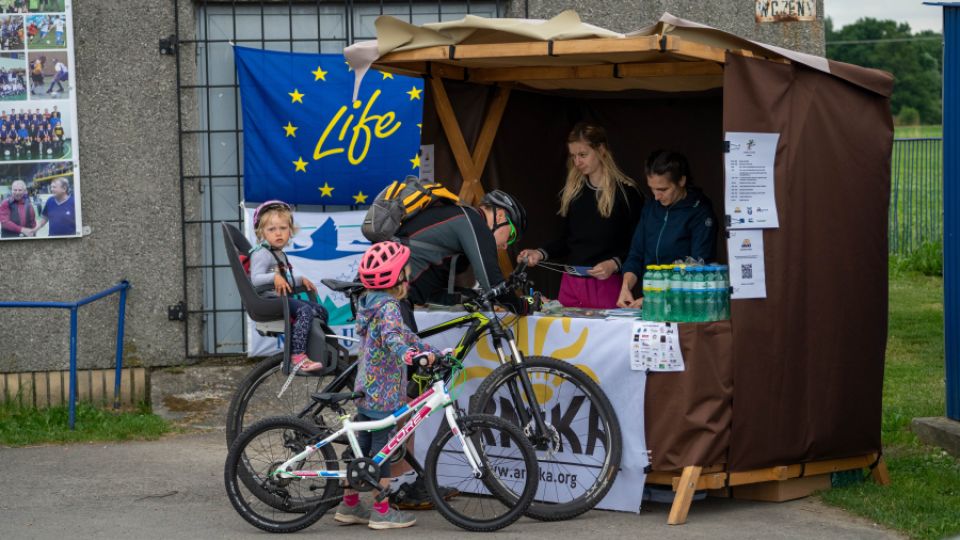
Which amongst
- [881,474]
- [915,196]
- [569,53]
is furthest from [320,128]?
[915,196]

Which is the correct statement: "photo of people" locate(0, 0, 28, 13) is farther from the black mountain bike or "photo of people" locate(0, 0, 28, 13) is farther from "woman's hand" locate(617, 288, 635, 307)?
"woman's hand" locate(617, 288, 635, 307)

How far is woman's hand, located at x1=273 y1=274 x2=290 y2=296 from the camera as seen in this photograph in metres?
7.29

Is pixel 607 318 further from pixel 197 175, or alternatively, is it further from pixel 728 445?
pixel 197 175

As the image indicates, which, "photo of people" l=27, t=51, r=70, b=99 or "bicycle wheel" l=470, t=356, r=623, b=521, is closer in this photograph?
"bicycle wheel" l=470, t=356, r=623, b=521

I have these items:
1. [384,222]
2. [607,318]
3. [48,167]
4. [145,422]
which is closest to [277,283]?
[384,222]

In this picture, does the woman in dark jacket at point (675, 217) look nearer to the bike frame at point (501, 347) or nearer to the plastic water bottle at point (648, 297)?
the plastic water bottle at point (648, 297)

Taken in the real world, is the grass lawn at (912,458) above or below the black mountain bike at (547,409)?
below

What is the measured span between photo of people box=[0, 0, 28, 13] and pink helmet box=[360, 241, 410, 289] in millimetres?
4457

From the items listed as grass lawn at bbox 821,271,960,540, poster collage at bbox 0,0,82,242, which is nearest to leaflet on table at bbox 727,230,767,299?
grass lawn at bbox 821,271,960,540

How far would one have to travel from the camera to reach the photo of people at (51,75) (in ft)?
31.7

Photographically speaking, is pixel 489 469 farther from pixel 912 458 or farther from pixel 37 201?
pixel 37 201

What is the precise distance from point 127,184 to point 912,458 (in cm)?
553

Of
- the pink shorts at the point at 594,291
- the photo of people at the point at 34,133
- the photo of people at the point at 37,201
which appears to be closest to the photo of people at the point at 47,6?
the photo of people at the point at 34,133

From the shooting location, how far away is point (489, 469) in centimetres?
630
